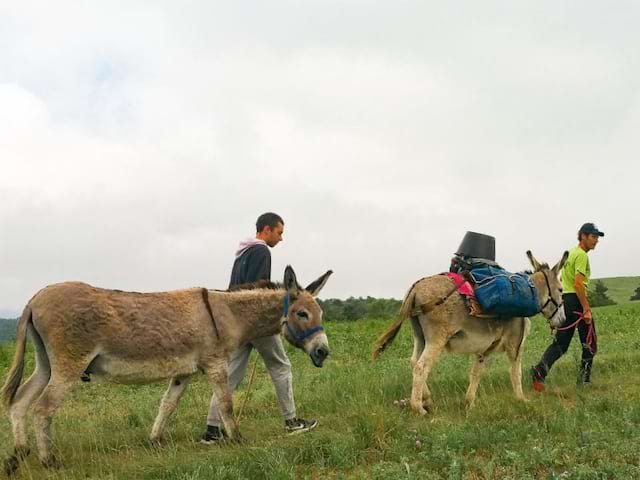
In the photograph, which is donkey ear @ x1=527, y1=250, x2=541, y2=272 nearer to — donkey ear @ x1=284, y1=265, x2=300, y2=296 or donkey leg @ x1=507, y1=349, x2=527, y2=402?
donkey leg @ x1=507, y1=349, x2=527, y2=402

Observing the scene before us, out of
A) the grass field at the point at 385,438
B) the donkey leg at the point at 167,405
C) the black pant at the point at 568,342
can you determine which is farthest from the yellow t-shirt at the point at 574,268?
Answer: the donkey leg at the point at 167,405

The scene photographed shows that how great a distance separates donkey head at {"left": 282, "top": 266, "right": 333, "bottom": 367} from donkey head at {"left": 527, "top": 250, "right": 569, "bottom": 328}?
153 inches

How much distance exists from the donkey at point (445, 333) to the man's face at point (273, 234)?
194 centimetres

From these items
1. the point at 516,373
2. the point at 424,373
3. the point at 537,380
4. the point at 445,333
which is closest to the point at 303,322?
the point at 424,373

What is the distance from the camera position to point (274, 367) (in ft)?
20.8

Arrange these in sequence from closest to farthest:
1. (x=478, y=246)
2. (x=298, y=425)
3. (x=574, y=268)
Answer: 1. (x=298, y=425)
2. (x=478, y=246)
3. (x=574, y=268)

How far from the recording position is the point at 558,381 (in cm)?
864

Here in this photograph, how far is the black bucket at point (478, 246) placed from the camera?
7879 millimetres

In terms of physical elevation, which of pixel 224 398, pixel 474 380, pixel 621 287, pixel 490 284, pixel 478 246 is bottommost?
pixel 474 380

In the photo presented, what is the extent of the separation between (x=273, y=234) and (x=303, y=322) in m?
1.09

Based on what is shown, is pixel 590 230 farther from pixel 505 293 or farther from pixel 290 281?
pixel 290 281

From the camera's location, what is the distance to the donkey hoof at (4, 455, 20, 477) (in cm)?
496

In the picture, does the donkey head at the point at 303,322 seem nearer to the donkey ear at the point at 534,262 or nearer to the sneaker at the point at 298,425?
the sneaker at the point at 298,425

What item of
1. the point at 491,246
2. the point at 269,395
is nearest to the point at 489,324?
the point at 491,246
